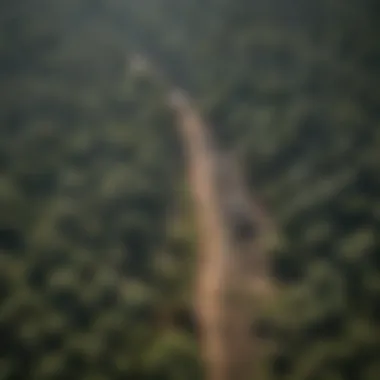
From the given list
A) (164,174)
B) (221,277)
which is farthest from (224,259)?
(164,174)

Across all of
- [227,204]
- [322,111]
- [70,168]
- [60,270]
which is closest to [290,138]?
[322,111]

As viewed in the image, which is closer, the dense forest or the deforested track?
the dense forest

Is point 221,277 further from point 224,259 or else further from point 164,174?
point 164,174

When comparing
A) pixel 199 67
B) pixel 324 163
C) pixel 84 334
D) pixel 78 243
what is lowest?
pixel 84 334

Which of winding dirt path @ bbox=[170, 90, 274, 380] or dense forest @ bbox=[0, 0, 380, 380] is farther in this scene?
winding dirt path @ bbox=[170, 90, 274, 380]

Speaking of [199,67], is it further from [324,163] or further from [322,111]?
[324,163]

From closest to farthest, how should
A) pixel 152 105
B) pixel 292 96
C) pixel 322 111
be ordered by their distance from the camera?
1. pixel 322 111
2. pixel 292 96
3. pixel 152 105

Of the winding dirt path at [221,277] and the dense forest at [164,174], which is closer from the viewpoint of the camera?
the dense forest at [164,174]

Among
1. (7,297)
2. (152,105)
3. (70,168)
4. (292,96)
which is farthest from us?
(152,105)
